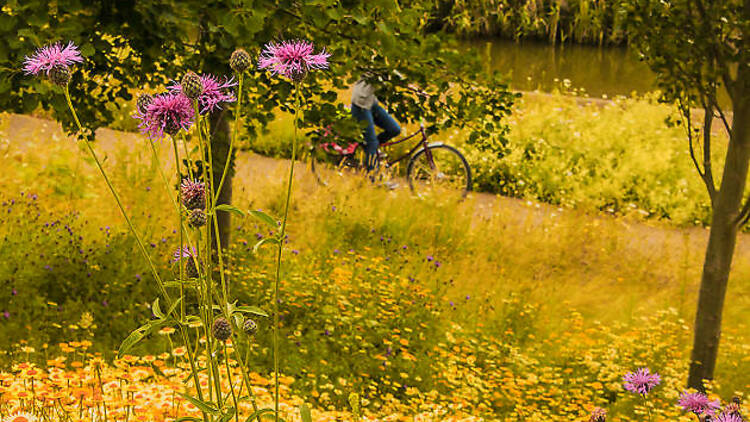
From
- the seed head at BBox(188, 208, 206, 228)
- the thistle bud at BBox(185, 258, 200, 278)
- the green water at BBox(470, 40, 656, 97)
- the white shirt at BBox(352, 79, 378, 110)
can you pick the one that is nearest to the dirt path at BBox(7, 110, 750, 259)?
the white shirt at BBox(352, 79, 378, 110)

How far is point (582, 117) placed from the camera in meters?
10.9

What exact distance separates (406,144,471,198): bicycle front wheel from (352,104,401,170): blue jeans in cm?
43

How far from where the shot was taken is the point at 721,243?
15.1ft

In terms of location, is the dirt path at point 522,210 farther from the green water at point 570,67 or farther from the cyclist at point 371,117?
the green water at point 570,67

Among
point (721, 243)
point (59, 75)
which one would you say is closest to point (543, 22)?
point (721, 243)

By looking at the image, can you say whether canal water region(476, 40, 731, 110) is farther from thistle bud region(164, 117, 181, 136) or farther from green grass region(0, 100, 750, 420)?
thistle bud region(164, 117, 181, 136)

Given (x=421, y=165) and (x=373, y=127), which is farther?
(x=421, y=165)

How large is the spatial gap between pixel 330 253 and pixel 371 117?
2666 mm

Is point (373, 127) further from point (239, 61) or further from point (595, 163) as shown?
point (239, 61)

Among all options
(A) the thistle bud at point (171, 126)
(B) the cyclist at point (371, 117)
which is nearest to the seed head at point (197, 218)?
(A) the thistle bud at point (171, 126)

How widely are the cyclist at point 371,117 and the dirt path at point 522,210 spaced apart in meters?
0.79

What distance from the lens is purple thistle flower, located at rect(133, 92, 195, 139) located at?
1.62 metres

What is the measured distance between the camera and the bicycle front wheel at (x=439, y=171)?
344 inches

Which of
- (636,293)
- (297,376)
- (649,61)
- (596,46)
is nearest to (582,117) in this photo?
(636,293)
